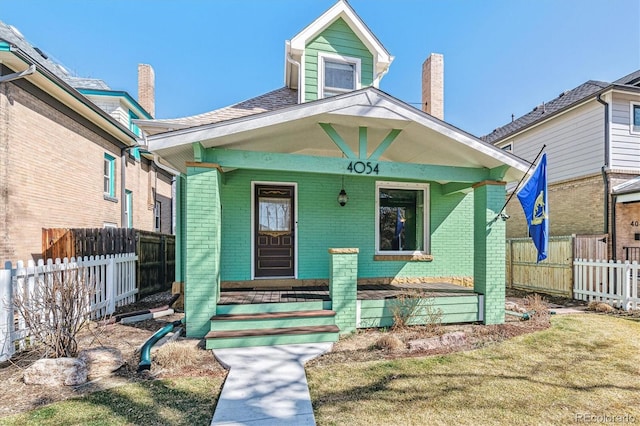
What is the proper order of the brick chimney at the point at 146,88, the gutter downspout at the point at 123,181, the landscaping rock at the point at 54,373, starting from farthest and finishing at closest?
1. the brick chimney at the point at 146,88
2. the gutter downspout at the point at 123,181
3. the landscaping rock at the point at 54,373

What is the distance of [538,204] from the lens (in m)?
5.60

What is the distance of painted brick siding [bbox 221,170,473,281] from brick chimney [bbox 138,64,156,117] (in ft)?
33.2

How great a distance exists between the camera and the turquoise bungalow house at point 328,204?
197 inches

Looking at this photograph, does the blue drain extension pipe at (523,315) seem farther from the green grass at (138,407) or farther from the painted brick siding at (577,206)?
the painted brick siding at (577,206)

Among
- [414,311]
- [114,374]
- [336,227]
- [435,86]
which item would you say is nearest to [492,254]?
[414,311]

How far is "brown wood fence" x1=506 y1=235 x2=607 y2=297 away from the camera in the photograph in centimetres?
836

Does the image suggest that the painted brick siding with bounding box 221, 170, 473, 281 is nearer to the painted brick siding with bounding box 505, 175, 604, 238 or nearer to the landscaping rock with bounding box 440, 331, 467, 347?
the landscaping rock with bounding box 440, 331, 467, 347

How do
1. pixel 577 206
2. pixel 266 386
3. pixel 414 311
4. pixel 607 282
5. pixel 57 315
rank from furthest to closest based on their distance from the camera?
pixel 577 206 → pixel 607 282 → pixel 414 311 → pixel 57 315 → pixel 266 386

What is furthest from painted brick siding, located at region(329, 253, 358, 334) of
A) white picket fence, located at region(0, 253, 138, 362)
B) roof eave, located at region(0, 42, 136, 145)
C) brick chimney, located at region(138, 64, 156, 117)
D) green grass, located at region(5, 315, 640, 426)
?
brick chimney, located at region(138, 64, 156, 117)

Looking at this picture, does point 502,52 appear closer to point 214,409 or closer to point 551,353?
point 551,353

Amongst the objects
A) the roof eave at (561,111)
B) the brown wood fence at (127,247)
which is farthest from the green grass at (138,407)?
the roof eave at (561,111)

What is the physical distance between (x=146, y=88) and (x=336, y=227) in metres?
12.5

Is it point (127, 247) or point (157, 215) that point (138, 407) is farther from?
point (157, 215)

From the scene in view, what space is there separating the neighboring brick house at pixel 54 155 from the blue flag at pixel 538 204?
10839 mm
